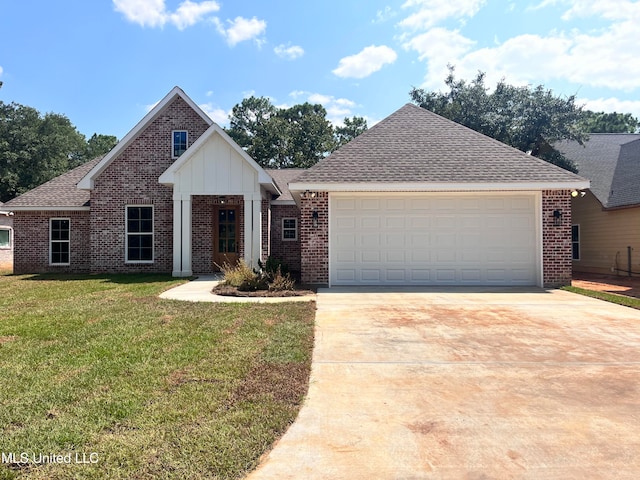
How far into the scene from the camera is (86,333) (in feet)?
19.5

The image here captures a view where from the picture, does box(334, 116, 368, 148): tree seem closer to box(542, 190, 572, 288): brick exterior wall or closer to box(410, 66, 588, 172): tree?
box(410, 66, 588, 172): tree

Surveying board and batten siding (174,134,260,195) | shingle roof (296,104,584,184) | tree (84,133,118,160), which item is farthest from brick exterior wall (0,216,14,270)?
tree (84,133,118,160)

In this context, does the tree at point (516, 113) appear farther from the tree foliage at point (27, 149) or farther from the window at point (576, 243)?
the tree foliage at point (27, 149)

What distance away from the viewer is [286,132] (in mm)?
39031

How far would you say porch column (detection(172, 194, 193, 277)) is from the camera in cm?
1325

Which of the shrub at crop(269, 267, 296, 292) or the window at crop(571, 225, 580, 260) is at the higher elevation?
the window at crop(571, 225, 580, 260)

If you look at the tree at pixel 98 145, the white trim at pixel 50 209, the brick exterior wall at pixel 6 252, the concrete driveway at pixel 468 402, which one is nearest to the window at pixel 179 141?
the white trim at pixel 50 209

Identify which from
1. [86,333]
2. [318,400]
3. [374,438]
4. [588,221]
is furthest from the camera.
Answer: [588,221]

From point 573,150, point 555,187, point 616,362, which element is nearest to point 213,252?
point 555,187

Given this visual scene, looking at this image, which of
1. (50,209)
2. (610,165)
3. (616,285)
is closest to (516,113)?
(610,165)

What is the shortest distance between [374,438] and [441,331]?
3.53 metres

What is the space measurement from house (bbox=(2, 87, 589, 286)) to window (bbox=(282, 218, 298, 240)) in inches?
71.5

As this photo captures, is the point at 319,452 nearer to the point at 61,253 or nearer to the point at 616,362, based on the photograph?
the point at 616,362

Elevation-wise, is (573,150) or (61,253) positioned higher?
(573,150)
